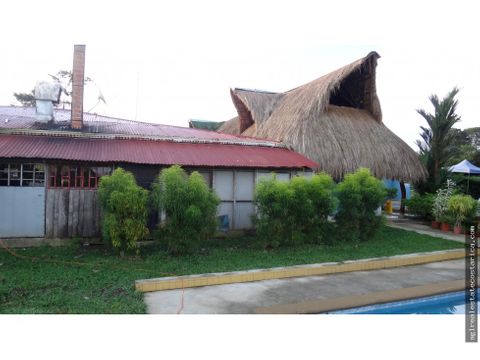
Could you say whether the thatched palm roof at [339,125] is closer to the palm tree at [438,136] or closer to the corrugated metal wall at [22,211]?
the palm tree at [438,136]

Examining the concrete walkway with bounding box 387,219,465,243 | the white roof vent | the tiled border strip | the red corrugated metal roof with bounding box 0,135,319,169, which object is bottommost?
the tiled border strip

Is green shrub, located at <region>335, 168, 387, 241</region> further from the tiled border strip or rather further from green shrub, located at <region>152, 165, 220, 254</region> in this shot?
green shrub, located at <region>152, 165, 220, 254</region>

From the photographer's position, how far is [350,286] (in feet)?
21.0

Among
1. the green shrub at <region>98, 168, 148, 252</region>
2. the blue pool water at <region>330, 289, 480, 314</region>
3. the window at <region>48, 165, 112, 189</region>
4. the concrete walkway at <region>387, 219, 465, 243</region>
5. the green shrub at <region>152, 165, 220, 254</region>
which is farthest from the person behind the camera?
the concrete walkway at <region>387, 219, 465, 243</region>

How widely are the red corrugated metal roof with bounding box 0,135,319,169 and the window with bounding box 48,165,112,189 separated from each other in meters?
0.36

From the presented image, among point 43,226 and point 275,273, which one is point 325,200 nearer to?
point 275,273

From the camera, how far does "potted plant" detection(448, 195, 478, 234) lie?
11211mm

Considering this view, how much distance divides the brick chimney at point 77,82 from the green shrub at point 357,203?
738cm

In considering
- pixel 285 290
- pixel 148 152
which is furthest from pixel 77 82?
pixel 285 290

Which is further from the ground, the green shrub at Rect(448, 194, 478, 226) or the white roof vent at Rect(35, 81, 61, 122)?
the white roof vent at Rect(35, 81, 61, 122)

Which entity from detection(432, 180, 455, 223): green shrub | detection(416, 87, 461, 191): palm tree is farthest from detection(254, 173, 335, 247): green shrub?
detection(416, 87, 461, 191): palm tree

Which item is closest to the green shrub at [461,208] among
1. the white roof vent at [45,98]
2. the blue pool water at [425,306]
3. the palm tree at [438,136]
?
the palm tree at [438,136]

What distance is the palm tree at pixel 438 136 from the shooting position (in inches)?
543

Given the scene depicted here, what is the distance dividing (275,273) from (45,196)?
5636 mm
